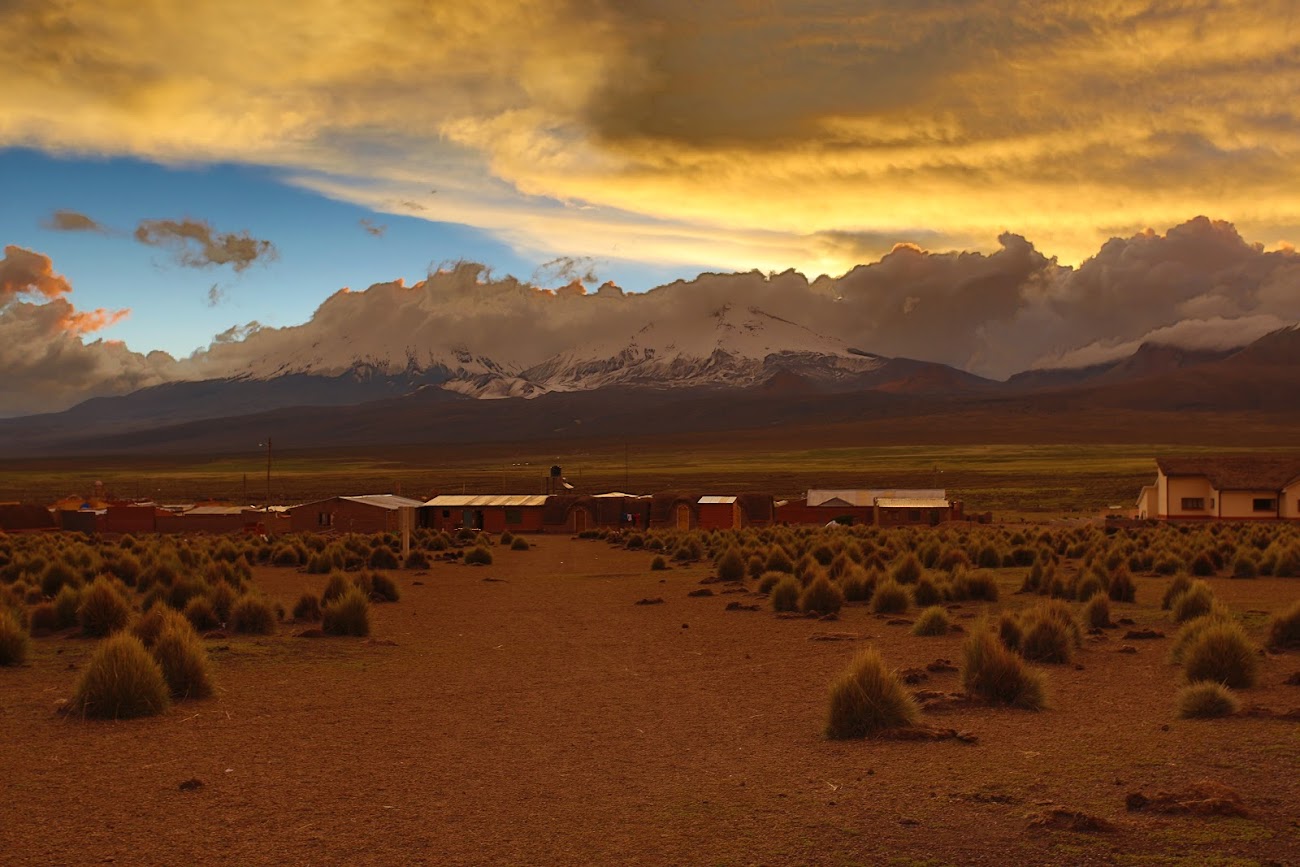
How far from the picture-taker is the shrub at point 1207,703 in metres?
11.0

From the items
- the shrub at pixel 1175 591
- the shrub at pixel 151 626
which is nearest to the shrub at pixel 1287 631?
the shrub at pixel 1175 591

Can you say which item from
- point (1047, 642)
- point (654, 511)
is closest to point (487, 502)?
point (654, 511)

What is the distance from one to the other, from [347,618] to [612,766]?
971 centimetres

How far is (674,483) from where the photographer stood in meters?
120

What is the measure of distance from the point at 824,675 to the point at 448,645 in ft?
20.4

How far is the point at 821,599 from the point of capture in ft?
69.5

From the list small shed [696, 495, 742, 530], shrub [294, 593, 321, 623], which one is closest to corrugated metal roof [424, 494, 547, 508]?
small shed [696, 495, 742, 530]

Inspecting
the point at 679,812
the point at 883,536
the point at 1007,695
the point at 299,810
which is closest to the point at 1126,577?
the point at 1007,695

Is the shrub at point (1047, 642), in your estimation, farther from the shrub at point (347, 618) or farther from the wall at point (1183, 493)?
the wall at point (1183, 493)

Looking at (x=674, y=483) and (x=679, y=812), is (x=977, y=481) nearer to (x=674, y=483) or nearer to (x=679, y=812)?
(x=674, y=483)

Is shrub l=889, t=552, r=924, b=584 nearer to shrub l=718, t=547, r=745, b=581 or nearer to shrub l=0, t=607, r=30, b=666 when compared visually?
shrub l=718, t=547, r=745, b=581

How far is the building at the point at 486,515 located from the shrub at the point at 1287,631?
52336mm

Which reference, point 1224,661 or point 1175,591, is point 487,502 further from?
point 1224,661

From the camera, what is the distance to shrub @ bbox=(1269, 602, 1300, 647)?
1555 centimetres
